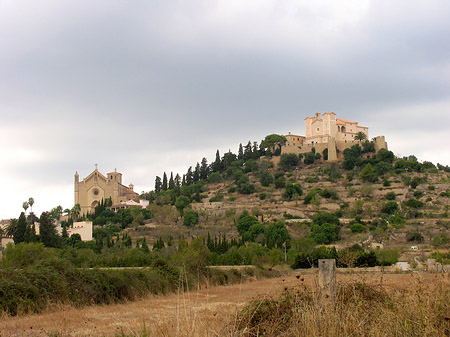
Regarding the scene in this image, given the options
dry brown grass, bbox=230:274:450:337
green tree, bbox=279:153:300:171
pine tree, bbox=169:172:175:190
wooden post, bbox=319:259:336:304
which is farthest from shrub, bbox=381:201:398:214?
wooden post, bbox=319:259:336:304

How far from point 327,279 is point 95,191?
73762 mm

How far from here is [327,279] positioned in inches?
260

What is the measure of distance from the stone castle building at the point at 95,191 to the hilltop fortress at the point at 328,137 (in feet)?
87.6

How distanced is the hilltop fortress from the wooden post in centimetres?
6729

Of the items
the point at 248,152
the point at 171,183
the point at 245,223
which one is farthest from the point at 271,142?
the point at 245,223

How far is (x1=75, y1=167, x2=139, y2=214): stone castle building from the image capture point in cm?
7644

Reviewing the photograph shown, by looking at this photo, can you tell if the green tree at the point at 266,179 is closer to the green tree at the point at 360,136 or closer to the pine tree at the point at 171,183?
the pine tree at the point at 171,183

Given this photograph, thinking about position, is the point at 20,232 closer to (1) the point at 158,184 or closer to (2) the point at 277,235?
(2) the point at 277,235

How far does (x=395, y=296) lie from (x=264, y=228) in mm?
42648

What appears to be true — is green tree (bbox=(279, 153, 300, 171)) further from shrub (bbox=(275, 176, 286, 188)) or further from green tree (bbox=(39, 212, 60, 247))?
green tree (bbox=(39, 212, 60, 247))

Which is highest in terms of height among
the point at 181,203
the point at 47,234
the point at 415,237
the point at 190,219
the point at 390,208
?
the point at 181,203

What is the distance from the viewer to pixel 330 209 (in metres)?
57.5

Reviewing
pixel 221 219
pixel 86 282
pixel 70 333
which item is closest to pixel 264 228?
pixel 221 219

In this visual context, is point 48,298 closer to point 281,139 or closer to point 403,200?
point 403,200
